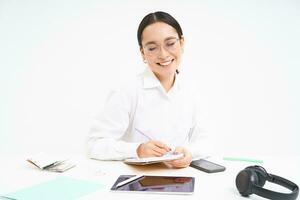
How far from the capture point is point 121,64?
2295 mm

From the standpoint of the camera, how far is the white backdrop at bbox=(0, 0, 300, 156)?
7.39 feet

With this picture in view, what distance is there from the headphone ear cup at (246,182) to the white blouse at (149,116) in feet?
1.49

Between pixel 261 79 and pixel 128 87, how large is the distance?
1.26 metres

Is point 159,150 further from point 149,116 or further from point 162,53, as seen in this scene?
point 162,53

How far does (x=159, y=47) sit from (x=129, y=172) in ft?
1.97

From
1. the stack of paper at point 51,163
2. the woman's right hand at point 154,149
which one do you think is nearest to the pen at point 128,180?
the woman's right hand at point 154,149

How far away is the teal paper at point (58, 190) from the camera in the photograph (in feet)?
2.71

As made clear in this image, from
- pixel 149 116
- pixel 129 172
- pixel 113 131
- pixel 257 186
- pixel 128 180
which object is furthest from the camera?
pixel 149 116

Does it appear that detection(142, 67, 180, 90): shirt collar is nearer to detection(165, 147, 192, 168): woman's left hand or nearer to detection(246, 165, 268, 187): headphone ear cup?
detection(165, 147, 192, 168): woman's left hand

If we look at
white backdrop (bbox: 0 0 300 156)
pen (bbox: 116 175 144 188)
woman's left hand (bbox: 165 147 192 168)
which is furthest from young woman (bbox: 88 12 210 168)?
white backdrop (bbox: 0 0 300 156)

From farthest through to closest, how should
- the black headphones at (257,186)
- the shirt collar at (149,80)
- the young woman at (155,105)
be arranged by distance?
the shirt collar at (149,80) < the young woman at (155,105) < the black headphones at (257,186)

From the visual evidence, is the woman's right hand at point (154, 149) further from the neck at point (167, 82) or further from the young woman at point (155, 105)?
the neck at point (167, 82)

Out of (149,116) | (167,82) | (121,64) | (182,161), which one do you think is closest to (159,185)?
(182,161)

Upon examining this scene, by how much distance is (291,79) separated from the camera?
7.52 ft
